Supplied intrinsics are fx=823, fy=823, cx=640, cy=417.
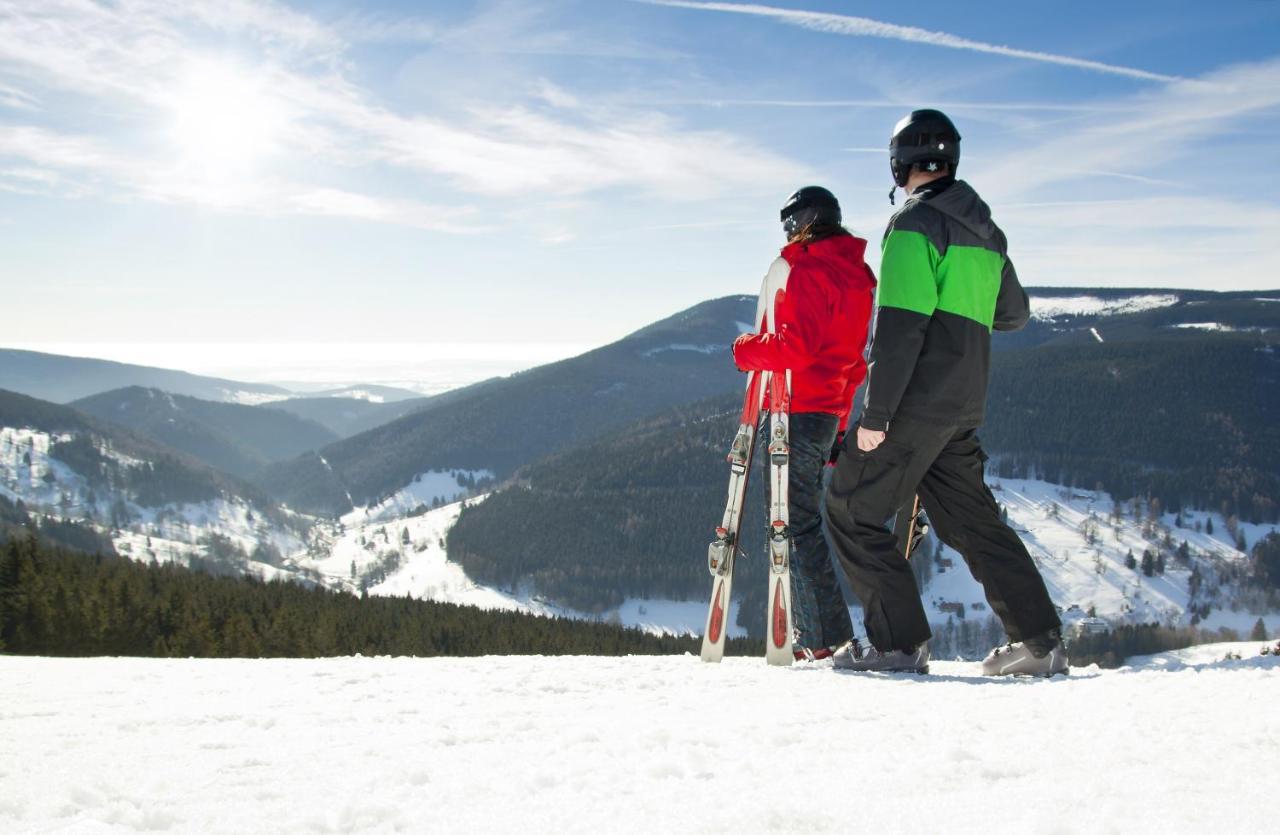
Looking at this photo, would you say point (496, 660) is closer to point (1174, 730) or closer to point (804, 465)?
point (804, 465)

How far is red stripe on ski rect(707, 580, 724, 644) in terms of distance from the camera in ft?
24.1

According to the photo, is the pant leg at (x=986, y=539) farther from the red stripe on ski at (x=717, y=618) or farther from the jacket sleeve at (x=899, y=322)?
the red stripe on ski at (x=717, y=618)

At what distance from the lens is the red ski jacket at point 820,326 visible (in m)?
6.62

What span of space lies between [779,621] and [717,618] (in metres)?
0.84

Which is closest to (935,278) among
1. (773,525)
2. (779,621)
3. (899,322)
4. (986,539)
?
(899,322)

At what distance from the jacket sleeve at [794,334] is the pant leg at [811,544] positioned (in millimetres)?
602

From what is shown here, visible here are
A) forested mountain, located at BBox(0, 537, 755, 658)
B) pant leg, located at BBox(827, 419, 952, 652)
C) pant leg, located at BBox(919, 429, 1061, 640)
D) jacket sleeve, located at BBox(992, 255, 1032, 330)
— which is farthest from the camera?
forested mountain, located at BBox(0, 537, 755, 658)

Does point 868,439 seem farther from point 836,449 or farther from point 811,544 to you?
point 811,544

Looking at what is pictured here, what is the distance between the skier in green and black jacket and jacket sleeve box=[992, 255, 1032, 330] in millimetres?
13

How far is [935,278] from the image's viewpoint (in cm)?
567

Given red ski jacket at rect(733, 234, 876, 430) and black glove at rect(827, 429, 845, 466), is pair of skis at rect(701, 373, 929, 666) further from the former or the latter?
black glove at rect(827, 429, 845, 466)

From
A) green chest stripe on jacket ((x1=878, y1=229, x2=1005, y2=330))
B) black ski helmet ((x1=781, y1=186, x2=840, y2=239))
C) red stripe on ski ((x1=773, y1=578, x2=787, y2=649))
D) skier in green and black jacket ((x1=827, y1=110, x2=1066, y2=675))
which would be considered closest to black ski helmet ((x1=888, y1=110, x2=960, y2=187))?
skier in green and black jacket ((x1=827, y1=110, x2=1066, y2=675))

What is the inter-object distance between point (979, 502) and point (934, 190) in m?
2.25

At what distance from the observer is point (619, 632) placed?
224 ft
